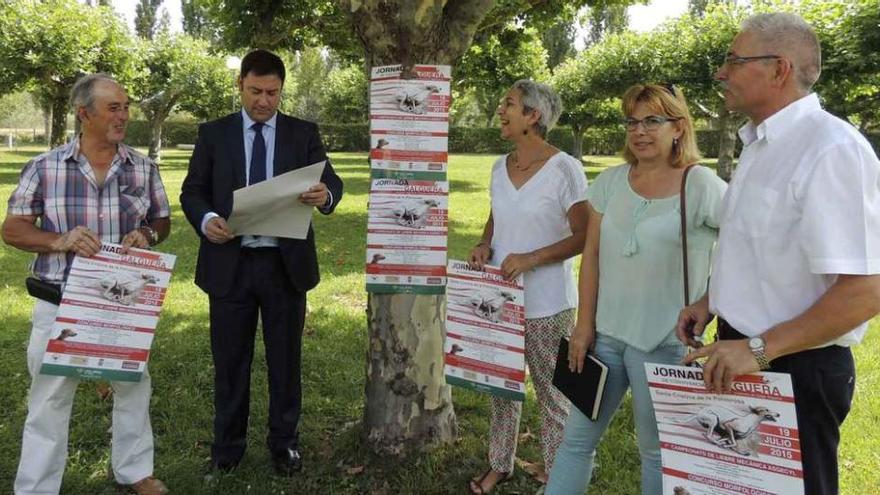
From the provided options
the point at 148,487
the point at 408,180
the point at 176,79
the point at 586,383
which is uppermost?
the point at 176,79

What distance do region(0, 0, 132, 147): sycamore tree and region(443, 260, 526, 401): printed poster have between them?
63.3 ft

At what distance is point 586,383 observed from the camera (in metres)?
2.70

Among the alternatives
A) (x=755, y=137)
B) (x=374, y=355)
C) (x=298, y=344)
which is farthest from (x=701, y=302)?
(x=298, y=344)

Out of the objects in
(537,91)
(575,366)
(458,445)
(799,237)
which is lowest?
(458,445)

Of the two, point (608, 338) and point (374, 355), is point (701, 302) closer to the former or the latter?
point (608, 338)

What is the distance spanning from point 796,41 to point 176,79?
2974 cm

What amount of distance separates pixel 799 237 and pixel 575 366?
1.13 metres

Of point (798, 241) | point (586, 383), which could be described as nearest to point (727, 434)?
point (798, 241)

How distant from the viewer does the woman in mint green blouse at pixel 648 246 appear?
2.49 m

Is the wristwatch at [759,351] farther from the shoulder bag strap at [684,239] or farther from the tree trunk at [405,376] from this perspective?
the tree trunk at [405,376]

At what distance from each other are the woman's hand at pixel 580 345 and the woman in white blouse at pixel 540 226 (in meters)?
0.50

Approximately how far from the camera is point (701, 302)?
2369mm

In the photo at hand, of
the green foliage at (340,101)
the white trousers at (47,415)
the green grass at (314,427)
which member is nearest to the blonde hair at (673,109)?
the green grass at (314,427)

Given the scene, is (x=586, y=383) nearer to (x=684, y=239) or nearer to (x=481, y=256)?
(x=684, y=239)
